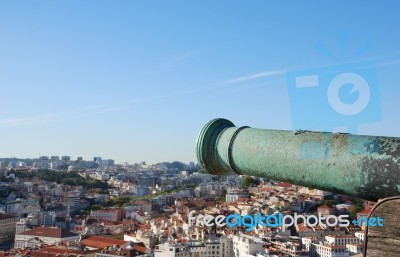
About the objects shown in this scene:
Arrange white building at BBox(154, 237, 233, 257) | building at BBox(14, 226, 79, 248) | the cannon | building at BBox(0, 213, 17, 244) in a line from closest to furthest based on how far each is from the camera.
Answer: the cannon < white building at BBox(154, 237, 233, 257) < building at BBox(14, 226, 79, 248) < building at BBox(0, 213, 17, 244)

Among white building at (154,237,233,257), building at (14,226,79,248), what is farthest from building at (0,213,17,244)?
white building at (154,237,233,257)

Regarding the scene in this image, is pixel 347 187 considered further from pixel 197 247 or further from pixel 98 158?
pixel 98 158

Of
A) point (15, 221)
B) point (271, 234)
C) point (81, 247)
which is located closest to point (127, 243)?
point (81, 247)

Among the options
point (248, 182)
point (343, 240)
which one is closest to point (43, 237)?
point (343, 240)

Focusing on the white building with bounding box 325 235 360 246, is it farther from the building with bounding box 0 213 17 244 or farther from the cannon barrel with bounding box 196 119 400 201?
the building with bounding box 0 213 17 244

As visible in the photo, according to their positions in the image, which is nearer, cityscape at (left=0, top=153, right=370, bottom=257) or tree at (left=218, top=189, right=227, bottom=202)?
cityscape at (left=0, top=153, right=370, bottom=257)

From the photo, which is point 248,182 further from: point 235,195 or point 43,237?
point 43,237
